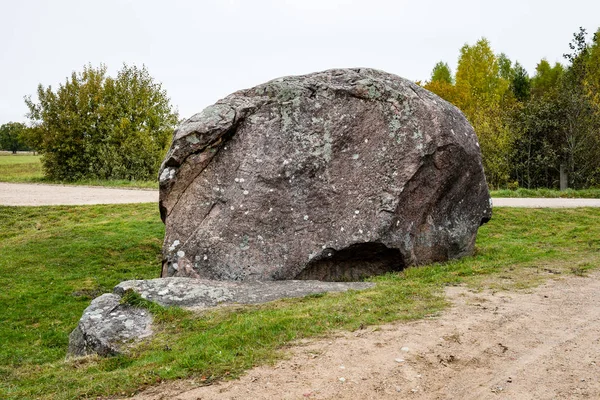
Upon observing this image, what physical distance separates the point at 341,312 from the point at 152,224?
11.7 metres

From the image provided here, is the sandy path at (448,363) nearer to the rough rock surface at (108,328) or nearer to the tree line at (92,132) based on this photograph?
the rough rock surface at (108,328)

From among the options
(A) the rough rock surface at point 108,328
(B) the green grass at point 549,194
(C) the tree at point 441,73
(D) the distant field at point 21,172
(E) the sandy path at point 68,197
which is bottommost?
(A) the rough rock surface at point 108,328

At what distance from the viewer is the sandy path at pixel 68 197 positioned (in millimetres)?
23547

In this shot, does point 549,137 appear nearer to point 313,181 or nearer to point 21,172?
point 313,181

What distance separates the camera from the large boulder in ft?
38.2

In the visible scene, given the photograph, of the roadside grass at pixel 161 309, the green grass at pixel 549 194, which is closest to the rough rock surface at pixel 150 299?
the roadside grass at pixel 161 309

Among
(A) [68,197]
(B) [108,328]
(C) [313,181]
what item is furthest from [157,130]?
(B) [108,328]

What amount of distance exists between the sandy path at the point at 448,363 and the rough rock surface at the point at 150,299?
250 cm

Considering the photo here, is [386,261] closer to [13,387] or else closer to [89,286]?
[89,286]

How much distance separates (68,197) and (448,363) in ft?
75.9

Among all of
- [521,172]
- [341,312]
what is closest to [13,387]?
[341,312]

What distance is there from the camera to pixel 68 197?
25922mm

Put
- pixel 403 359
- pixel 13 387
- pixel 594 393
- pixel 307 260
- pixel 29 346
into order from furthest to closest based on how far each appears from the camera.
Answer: pixel 307 260 → pixel 29 346 → pixel 13 387 → pixel 403 359 → pixel 594 393

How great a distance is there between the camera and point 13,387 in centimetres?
702
